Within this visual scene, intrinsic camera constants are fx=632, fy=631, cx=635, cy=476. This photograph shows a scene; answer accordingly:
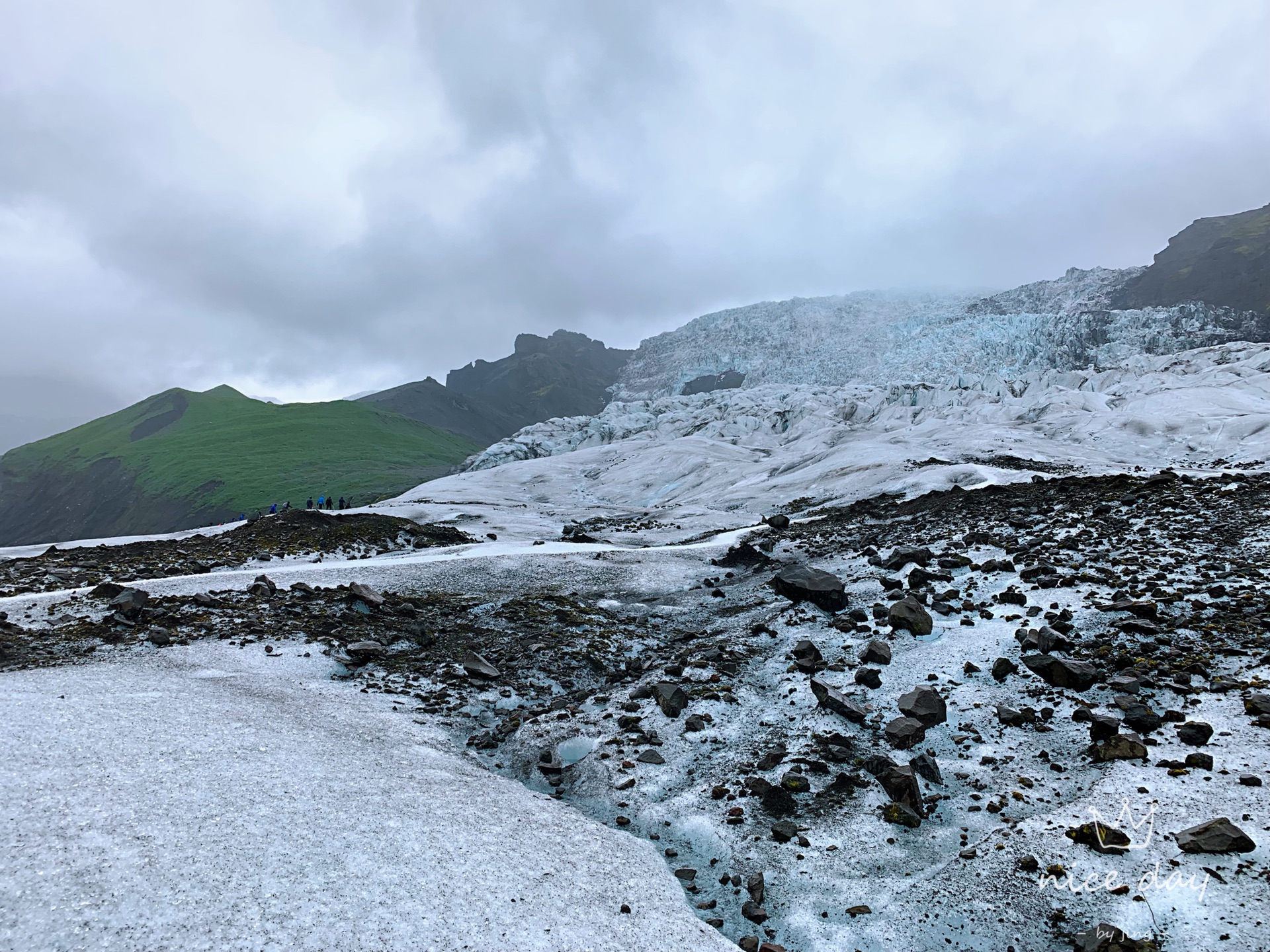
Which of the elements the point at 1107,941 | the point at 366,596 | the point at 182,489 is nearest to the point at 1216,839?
the point at 1107,941

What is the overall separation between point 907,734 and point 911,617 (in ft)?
14.3

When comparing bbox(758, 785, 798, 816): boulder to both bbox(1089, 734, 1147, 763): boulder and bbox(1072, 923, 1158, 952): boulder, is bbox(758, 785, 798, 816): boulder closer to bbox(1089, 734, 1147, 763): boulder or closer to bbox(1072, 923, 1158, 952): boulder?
bbox(1072, 923, 1158, 952): boulder

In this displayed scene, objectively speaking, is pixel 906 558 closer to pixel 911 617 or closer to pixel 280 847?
pixel 911 617

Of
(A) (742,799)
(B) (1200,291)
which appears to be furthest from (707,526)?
(B) (1200,291)

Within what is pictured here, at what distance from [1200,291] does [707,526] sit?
690ft

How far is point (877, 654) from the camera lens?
510 inches

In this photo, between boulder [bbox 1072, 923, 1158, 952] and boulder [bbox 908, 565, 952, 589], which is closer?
boulder [bbox 1072, 923, 1158, 952]

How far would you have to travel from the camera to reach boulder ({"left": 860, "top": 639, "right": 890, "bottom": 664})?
1288 cm

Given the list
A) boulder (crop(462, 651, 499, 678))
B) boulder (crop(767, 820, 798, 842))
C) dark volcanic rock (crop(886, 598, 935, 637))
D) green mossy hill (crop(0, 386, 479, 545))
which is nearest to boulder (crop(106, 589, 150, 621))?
boulder (crop(462, 651, 499, 678))

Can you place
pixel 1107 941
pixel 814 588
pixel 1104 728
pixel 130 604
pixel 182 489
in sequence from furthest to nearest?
pixel 182 489, pixel 814 588, pixel 130 604, pixel 1104 728, pixel 1107 941

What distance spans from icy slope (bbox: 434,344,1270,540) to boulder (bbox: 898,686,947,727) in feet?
96.3

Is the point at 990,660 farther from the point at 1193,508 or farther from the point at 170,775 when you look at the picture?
the point at 170,775

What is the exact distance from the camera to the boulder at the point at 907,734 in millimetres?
10078

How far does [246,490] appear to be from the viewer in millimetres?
164125
